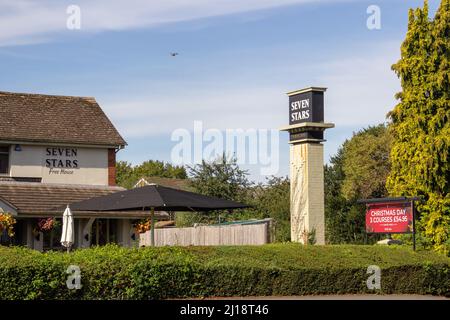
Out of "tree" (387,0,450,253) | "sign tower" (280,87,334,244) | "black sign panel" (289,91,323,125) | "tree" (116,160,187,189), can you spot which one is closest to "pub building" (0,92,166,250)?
"sign tower" (280,87,334,244)

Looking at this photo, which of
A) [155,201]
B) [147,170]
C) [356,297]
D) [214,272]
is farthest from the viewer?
[147,170]

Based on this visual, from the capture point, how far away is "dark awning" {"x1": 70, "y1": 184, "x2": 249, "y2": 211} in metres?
21.0

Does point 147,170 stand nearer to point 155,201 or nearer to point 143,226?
point 143,226

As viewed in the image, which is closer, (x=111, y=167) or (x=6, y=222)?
(x=6, y=222)

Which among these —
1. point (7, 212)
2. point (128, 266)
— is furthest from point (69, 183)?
point (128, 266)

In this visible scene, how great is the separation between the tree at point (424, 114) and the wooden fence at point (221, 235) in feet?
17.7

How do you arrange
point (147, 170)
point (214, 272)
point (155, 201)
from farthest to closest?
point (147, 170)
point (155, 201)
point (214, 272)

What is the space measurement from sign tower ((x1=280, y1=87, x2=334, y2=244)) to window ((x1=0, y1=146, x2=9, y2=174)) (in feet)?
41.5

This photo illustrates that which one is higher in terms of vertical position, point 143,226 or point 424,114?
point 424,114

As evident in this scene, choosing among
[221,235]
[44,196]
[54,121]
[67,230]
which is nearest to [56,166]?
[54,121]

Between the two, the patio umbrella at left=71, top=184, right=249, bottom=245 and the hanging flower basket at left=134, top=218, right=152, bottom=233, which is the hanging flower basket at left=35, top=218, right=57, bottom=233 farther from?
the patio umbrella at left=71, top=184, right=249, bottom=245

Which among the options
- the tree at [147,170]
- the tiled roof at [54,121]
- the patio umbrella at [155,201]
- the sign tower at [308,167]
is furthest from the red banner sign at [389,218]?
the tree at [147,170]

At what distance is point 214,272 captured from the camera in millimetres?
17578

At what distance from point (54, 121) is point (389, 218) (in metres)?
18.6
